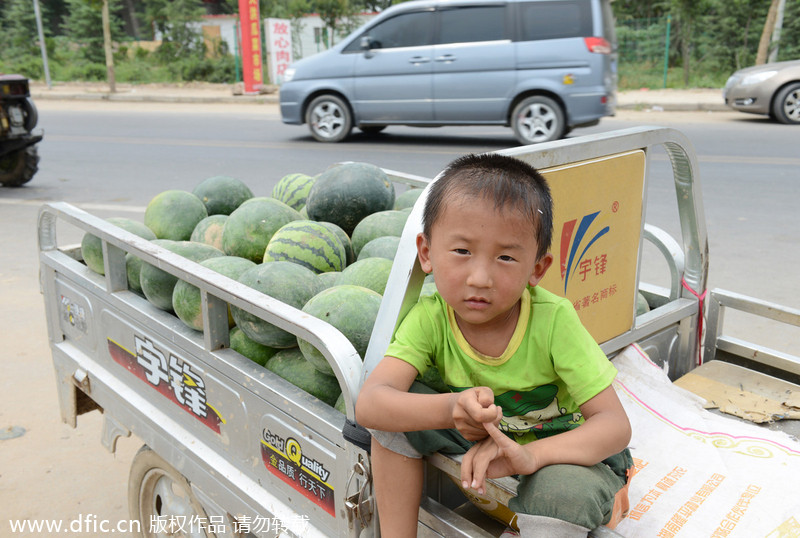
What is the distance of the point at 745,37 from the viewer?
22.4 m

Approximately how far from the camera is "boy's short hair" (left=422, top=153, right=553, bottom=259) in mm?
1449

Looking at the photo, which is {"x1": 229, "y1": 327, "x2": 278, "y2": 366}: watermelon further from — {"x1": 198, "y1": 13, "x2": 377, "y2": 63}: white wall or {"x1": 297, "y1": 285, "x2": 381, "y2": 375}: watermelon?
{"x1": 198, "y1": 13, "x2": 377, "y2": 63}: white wall

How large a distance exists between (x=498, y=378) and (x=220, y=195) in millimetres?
2424

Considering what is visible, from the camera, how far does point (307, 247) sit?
107 inches

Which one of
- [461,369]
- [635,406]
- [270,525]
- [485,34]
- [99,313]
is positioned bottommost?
[270,525]

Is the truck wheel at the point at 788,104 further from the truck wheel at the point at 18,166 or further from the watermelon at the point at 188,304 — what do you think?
the watermelon at the point at 188,304

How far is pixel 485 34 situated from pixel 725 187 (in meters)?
4.54

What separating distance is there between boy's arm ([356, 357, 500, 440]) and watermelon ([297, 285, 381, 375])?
50 centimetres

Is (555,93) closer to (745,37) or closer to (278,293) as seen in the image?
(278,293)

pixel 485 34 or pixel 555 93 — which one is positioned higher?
pixel 485 34

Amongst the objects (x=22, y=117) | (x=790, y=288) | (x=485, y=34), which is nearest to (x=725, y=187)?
(x=790, y=288)

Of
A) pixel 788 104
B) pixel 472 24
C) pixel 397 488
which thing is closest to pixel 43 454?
pixel 397 488

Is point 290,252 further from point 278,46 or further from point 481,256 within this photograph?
point 278,46

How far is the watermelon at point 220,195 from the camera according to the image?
11.8ft
